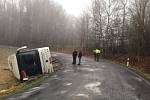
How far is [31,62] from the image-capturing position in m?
25.3

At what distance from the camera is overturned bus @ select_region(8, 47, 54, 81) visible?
24.8 metres

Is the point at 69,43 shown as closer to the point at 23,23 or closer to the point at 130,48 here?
the point at 23,23

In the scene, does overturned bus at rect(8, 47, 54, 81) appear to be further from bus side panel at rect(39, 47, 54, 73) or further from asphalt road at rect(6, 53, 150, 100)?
→ asphalt road at rect(6, 53, 150, 100)

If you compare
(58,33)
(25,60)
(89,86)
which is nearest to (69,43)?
(58,33)

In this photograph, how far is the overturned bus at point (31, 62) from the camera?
81.3 ft

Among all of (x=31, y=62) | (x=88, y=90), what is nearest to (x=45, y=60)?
(x=31, y=62)

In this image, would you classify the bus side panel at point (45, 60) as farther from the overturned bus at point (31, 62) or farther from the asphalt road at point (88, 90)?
the asphalt road at point (88, 90)

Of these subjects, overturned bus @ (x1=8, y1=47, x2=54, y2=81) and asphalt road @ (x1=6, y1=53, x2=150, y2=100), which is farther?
overturned bus @ (x1=8, y1=47, x2=54, y2=81)

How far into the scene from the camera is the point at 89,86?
17.6 metres

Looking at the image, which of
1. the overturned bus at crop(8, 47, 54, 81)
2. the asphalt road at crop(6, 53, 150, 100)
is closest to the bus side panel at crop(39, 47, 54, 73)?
the overturned bus at crop(8, 47, 54, 81)

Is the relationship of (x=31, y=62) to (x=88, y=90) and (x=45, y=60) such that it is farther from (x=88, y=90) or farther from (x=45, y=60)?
(x=88, y=90)

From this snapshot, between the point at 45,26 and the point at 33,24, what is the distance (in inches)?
161

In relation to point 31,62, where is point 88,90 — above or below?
below

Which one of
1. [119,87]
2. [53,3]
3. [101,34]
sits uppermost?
[53,3]
